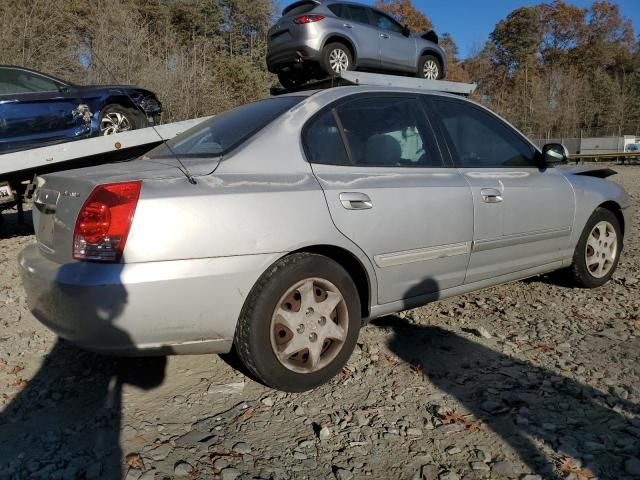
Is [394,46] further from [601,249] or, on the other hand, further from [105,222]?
[105,222]

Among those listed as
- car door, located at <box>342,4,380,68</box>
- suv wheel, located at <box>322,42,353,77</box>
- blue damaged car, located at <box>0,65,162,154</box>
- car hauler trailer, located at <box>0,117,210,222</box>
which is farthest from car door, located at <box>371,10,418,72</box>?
car hauler trailer, located at <box>0,117,210,222</box>

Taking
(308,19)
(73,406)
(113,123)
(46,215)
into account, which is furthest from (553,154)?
(113,123)

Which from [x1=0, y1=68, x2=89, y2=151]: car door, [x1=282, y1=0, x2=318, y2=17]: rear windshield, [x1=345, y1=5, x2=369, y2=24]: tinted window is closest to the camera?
[x1=0, y1=68, x2=89, y2=151]: car door

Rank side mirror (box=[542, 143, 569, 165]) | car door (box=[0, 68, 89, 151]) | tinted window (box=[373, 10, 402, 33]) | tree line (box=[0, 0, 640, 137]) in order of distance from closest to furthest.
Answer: side mirror (box=[542, 143, 569, 165])
car door (box=[0, 68, 89, 151])
tinted window (box=[373, 10, 402, 33])
tree line (box=[0, 0, 640, 137])

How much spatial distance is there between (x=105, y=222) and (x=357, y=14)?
7776 millimetres

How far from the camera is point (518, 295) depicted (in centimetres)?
446

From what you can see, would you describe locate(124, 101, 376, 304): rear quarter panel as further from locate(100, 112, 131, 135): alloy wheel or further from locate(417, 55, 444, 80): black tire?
locate(417, 55, 444, 80): black tire

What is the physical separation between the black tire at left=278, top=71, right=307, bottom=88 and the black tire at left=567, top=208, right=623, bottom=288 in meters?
5.38

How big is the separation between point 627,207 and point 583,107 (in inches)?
2118

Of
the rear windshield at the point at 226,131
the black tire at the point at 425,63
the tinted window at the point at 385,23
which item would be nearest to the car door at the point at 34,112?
the rear windshield at the point at 226,131

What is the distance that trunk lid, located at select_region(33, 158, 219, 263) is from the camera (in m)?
2.48

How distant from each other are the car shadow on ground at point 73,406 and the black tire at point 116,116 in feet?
14.8

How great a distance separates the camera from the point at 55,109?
6535 mm

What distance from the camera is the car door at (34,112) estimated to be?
6.14m
